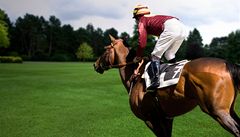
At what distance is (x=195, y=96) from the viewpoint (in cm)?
451

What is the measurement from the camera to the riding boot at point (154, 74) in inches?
196

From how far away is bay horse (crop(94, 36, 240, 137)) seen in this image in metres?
4.21

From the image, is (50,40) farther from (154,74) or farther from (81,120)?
(154,74)

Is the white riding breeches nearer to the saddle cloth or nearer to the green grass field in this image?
the saddle cloth

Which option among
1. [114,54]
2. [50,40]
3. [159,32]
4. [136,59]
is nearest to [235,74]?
[159,32]

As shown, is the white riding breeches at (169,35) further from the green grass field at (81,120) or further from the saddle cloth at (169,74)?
the green grass field at (81,120)

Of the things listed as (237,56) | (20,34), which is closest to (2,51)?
(20,34)

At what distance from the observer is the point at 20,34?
10750cm

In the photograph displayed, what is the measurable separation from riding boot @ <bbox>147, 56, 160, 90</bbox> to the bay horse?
12 centimetres

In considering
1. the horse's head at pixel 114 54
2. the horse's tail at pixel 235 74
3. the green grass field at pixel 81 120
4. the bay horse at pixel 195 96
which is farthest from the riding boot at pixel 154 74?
the green grass field at pixel 81 120

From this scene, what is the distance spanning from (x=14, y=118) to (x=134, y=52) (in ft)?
20.7

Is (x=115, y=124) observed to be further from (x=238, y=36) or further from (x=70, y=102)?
(x=238, y=36)

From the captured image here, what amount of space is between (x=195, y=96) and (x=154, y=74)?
0.81 metres

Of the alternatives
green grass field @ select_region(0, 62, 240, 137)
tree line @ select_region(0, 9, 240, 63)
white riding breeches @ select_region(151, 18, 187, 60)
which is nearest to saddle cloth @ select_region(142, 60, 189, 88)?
white riding breeches @ select_region(151, 18, 187, 60)
